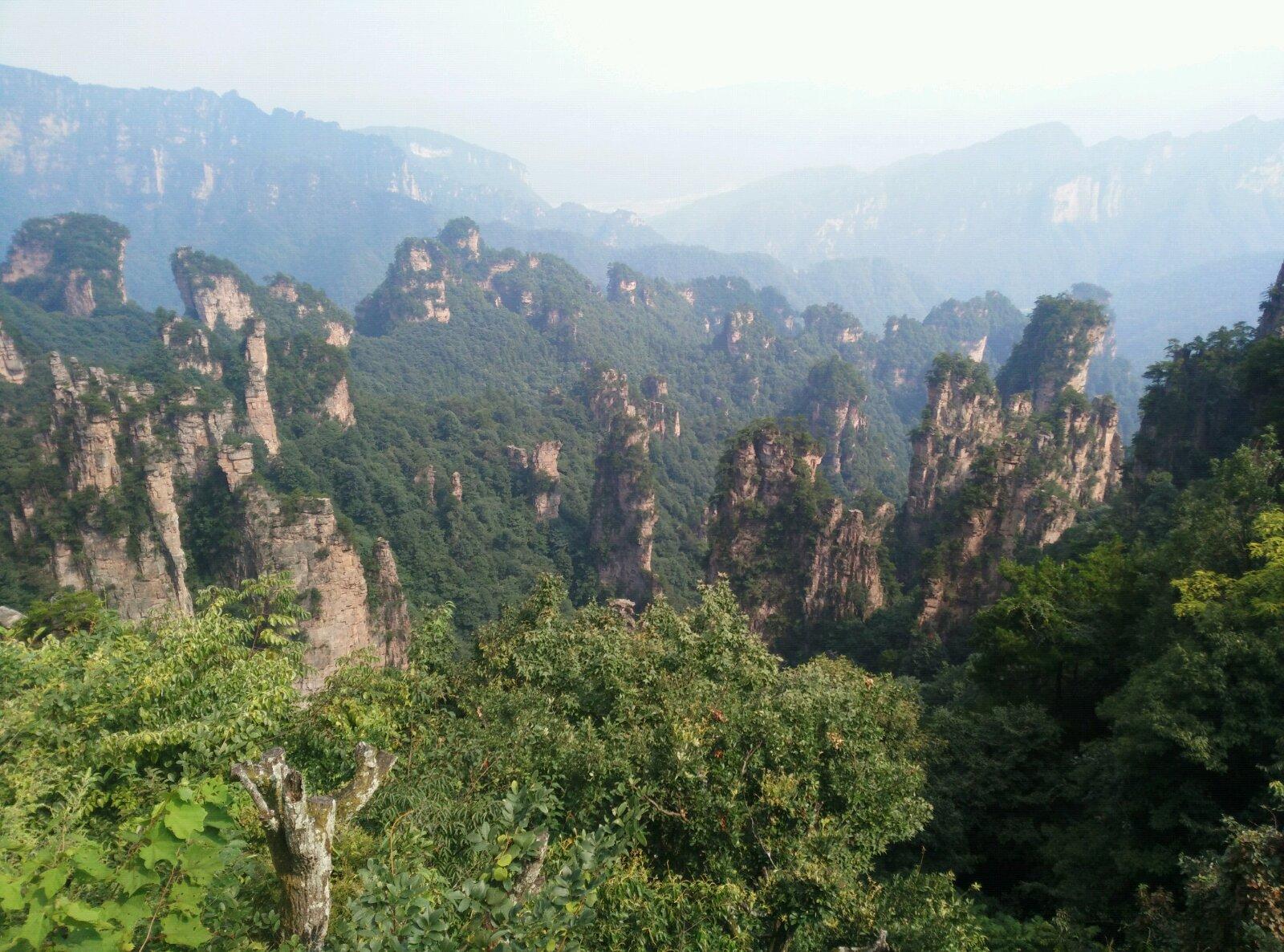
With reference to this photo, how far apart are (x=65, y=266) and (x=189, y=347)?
131 feet

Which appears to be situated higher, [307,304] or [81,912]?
[81,912]

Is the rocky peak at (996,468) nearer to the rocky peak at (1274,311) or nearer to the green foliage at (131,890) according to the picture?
the rocky peak at (1274,311)

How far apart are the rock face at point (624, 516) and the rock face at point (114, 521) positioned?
29.1m

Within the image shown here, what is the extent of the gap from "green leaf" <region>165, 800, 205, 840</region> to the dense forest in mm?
22

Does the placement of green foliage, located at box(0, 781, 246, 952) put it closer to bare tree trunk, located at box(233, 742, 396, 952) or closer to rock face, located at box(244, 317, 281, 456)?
bare tree trunk, located at box(233, 742, 396, 952)

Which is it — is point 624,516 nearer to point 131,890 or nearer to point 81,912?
point 131,890

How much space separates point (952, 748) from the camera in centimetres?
1518

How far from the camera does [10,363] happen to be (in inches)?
2096

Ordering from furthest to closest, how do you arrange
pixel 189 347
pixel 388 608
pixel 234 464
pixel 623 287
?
pixel 623 287, pixel 189 347, pixel 388 608, pixel 234 464

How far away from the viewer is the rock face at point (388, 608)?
121 feet

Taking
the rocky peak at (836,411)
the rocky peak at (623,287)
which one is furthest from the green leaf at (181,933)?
the rocky peak at (623,287)

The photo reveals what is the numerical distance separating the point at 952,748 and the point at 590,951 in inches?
479

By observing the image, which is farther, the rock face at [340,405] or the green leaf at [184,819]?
the rock face at [340,405]

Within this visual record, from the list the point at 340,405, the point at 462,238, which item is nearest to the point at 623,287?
the point at 462,238
